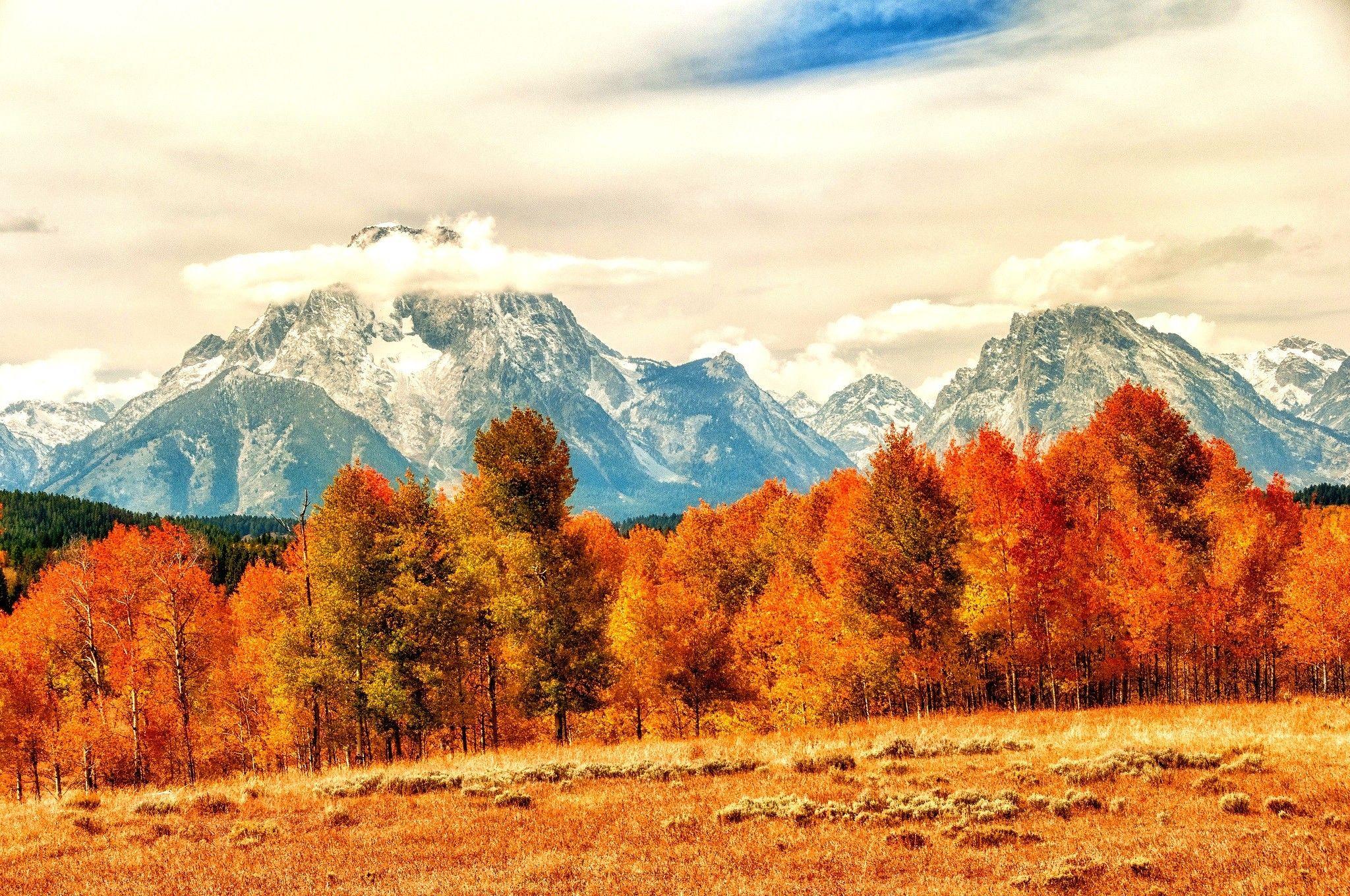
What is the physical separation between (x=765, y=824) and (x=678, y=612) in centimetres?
2900

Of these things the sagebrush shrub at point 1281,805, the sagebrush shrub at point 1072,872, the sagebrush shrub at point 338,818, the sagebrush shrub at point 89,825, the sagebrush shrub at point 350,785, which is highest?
the sagebrush shrub at point 1072,872

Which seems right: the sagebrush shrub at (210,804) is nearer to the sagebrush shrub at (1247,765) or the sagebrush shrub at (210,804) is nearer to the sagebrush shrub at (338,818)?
the sagebrush shrub at (338,818)

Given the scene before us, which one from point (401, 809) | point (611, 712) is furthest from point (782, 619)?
point (401, 809)

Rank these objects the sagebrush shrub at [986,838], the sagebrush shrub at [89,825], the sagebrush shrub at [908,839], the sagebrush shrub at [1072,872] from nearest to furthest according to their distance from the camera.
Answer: the sagebrush shrub at [1072,872] < the sagebrush shrub at [986,838] < the sagebrush shrub at [908,839] < the sagebrush shrub at [89,825]

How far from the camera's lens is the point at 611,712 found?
1960 inches

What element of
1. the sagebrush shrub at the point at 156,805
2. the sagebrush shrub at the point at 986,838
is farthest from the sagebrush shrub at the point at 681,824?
the sagebrush shrub at the point at 156,805

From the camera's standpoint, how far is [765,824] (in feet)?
61.7

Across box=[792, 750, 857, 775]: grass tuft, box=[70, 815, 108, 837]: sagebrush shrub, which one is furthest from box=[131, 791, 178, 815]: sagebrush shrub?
box=[792, 750, 857, 775]: grass tuft

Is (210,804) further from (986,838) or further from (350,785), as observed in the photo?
(986,838)

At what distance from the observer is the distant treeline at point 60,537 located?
114562mm

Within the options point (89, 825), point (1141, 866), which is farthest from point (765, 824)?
point (89, 825)

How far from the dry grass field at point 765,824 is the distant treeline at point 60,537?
60680mm

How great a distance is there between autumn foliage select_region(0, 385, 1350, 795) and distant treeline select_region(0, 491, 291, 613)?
2179cm

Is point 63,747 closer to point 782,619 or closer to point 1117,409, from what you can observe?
point 782,619
